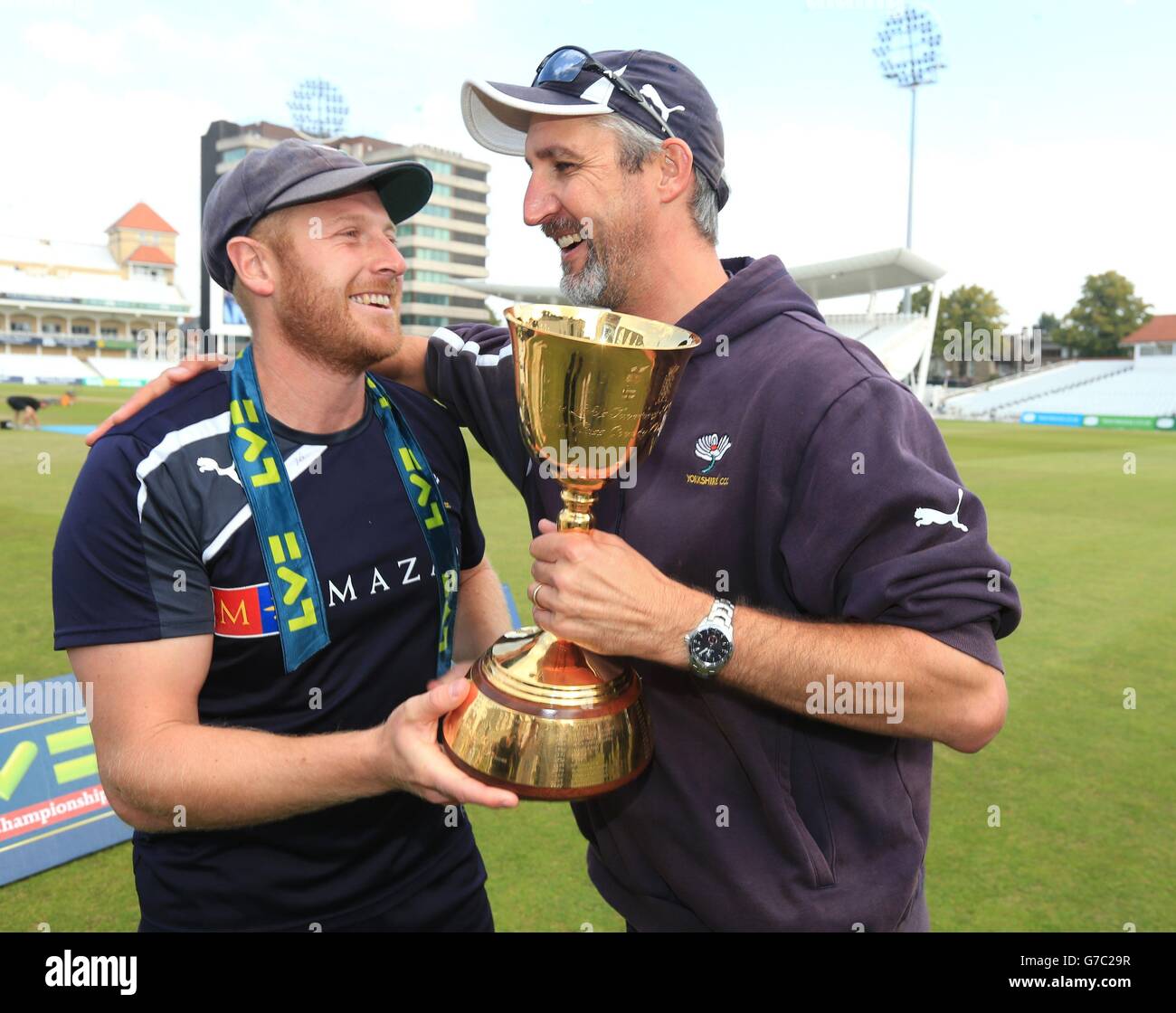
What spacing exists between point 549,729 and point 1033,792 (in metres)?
3.87

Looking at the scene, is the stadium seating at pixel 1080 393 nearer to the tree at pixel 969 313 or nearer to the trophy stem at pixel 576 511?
the tree at pixel 969 313

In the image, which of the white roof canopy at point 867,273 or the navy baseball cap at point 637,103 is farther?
the white roof canopy at point 867,273

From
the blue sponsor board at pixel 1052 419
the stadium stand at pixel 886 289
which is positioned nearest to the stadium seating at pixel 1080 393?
the blue sponsor board at pixel 1052 419

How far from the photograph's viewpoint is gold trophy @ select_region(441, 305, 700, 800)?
155 cm

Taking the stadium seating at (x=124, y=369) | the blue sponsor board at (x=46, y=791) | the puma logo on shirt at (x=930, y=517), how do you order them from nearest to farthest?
the puma logo on shirt at (x=930, y=517) → the blue sponsor board at (x=46, y=791) → the stadium seating at (x=124, y=369)

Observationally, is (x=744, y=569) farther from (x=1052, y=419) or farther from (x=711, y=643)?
(x=1052, y=419)

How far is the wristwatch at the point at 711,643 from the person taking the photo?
5.34 feet

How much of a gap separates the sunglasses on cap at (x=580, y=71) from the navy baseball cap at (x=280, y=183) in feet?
1.46

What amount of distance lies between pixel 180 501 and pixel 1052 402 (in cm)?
6239

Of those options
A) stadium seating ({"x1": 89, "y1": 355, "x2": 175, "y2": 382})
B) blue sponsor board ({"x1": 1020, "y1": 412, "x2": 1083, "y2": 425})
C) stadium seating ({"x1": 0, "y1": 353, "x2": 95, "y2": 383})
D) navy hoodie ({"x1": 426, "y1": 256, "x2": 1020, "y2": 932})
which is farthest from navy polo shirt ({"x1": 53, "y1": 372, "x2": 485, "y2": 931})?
stadium seating ({"x1": 89, "y1": 355, "x2": 175, "y2": 382})

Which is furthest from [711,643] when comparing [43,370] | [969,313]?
[969,313]

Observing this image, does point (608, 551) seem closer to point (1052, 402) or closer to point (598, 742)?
point (598, 742)

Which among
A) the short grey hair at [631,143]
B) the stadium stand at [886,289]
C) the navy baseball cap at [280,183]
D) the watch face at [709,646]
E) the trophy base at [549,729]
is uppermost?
the stadium stand at [886,289]

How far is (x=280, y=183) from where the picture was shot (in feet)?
7.22
